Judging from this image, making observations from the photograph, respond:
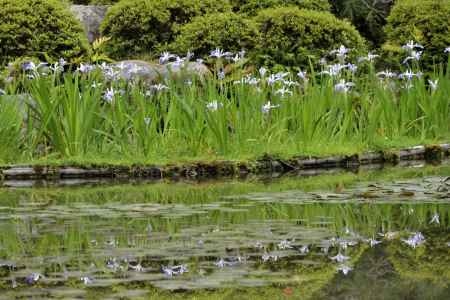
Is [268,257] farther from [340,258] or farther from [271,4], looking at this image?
[271,4]

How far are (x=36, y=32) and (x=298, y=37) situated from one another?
10.9 feet

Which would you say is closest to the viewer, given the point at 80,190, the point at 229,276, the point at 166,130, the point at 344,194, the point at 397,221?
the point at 229,276

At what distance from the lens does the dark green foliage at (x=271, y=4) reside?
46.6ft

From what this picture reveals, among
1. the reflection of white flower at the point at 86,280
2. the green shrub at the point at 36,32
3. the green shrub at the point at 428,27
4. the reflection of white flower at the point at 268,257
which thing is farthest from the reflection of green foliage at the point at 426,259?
the green shrub at the point at 428,27

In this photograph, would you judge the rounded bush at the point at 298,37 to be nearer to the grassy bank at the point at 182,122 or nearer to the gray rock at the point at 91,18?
the grassy bank at the point at 182,122

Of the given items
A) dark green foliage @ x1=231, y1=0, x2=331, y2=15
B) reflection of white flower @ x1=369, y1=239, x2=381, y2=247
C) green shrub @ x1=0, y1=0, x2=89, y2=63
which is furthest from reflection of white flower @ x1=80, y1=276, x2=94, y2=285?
dark green foliage @ x1=231, y1=0, x2=331, y2=15

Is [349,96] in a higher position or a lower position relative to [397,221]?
higher

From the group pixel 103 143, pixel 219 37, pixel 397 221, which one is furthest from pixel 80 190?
pixel 219 37

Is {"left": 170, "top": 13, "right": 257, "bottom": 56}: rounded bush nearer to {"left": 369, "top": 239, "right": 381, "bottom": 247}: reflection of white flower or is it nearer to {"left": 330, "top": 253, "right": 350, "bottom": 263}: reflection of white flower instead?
{"left": 369, "top": 239, "right": 381, "bottom": 247}: reflection of white flower

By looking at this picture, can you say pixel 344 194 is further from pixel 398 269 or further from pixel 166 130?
pixel 166 130

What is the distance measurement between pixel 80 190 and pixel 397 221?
8.73 ft

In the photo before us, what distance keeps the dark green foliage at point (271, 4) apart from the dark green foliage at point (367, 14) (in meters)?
1.85

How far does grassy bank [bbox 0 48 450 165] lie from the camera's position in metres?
8.72

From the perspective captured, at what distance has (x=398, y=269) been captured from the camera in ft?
14.4
